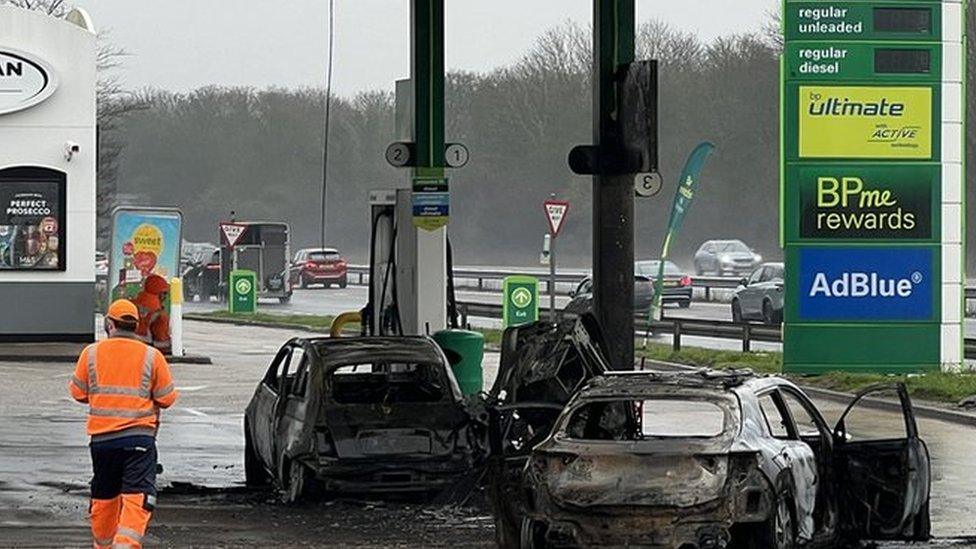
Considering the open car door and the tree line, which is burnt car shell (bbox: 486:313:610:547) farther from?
the tree line

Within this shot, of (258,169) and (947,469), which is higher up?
(258,169)

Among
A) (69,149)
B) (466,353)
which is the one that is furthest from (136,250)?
(466,353)

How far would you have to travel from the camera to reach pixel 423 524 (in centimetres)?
1396

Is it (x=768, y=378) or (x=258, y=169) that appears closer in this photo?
(x=768, y=378)

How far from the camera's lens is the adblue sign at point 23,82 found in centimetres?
3325

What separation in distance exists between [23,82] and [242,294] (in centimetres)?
2132

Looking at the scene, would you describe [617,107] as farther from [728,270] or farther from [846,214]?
[728,270]

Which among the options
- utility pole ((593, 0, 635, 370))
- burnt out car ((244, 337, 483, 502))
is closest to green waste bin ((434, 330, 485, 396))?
utility pole ((593, 0, 635, 370))

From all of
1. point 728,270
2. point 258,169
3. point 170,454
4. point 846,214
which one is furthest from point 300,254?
point 170,454

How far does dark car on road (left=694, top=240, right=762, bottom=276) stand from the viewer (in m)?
66.8

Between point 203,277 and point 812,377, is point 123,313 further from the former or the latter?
point 203,277

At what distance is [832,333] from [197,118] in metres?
51.7

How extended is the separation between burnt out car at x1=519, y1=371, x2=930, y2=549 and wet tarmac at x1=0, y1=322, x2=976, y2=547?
35.2 inches

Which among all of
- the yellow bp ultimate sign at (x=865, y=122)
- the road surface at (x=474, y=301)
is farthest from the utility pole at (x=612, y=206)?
the road surface at (x=474, y=301)
